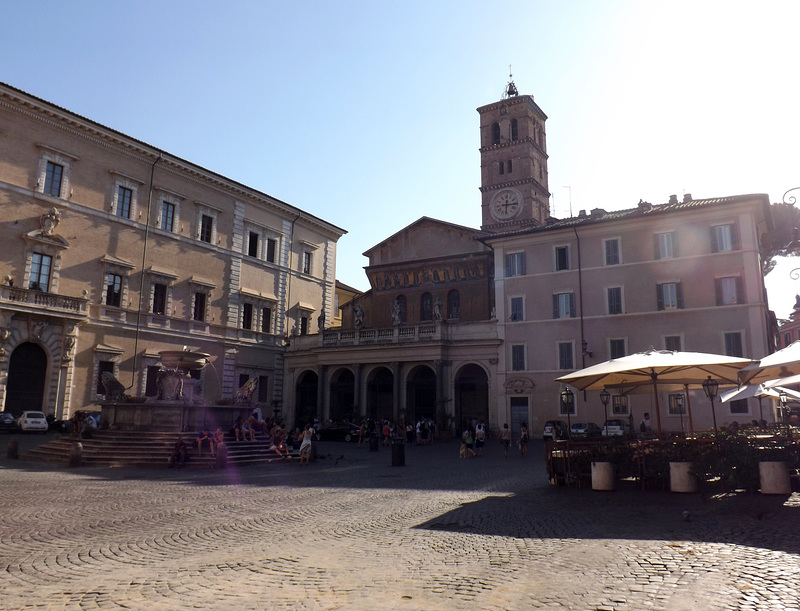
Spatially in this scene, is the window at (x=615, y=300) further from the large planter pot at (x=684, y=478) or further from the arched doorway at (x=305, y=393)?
the large planter pot at (x=684, y=478)

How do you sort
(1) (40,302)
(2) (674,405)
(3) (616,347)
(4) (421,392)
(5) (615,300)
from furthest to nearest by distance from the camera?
1. (4) (421,392)
2. (5) (615,300)
3. (3) (616,347)
4. (2) (674,405)
5. (1) (40,302)

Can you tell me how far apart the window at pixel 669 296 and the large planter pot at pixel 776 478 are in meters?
23.2

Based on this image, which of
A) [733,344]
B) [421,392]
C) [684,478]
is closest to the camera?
[684,478]

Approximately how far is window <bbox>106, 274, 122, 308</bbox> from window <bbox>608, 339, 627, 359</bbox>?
26766 millimetres

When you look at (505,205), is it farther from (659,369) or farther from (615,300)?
(659,369)

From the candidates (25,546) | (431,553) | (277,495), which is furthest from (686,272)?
(25,546)

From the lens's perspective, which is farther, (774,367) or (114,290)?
(114,290)

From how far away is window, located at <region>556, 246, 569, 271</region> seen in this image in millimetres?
36894

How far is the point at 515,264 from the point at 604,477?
2644 centimetres

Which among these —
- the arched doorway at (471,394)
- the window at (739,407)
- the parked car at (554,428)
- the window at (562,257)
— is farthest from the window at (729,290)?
the arched doorway at (471,394)

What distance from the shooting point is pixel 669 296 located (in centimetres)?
3362

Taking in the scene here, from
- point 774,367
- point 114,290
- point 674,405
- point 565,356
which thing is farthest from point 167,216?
point 774,367

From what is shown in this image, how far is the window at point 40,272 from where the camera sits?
97.0 ft

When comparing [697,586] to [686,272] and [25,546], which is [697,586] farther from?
[686,272]
